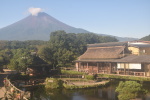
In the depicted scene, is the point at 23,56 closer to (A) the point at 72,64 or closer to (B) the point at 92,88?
Result: (B) the point at 92,88

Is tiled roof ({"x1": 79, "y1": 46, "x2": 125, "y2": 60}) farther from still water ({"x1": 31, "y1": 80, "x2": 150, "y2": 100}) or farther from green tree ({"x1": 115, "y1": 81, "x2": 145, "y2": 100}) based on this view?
green tree ({"x1": 115, "y1": 81, "x2": 145, "y2": 100})

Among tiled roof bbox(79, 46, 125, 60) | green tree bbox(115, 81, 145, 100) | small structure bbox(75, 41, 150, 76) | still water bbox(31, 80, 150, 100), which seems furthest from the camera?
tiled roof bbox(79, 46, 125, 60)

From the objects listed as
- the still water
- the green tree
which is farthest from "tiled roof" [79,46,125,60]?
the green tree

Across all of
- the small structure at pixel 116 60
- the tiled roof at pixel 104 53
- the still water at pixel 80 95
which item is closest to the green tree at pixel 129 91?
the still water at pixel 80 95

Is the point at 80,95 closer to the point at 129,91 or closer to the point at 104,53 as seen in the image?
the point at 129,91

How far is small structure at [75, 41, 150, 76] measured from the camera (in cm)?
2502

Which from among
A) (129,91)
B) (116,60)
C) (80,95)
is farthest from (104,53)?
(129,91)

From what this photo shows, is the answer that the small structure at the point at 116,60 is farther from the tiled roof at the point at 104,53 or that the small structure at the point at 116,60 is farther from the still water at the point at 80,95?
the still water at the point at 80,95

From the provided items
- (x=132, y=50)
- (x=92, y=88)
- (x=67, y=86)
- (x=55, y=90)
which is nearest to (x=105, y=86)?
(x=92, y=88)

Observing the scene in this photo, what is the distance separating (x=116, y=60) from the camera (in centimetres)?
2812

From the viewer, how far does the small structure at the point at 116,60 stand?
985 inches

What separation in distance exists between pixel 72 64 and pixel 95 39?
36926mm

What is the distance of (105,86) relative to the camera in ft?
68.5

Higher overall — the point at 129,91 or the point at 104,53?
the point at 104,53
